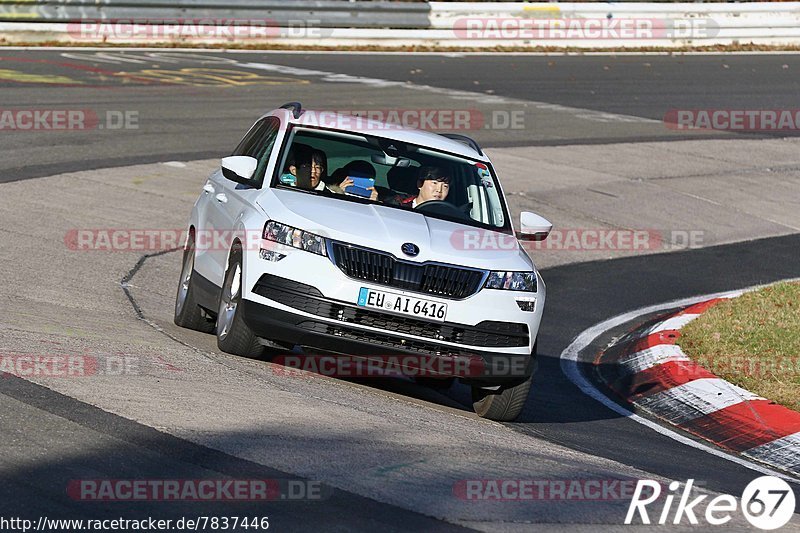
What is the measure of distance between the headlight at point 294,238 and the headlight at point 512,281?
1.04 metres

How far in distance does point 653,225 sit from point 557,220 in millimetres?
1346

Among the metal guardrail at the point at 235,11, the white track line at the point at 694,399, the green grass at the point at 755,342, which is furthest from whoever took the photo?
the metal guardrail at the point at 235,11

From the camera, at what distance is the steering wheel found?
9180 millimetres

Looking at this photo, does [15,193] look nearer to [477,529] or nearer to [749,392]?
[749,392]

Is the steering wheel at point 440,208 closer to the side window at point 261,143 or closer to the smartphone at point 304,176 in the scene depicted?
the smartphone at point 304,176

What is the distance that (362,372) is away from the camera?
9461 millimetres

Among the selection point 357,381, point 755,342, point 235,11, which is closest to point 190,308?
point 357,381

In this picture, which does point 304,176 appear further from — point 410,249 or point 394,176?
point 410,249

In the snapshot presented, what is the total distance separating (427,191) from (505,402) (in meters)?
1.61

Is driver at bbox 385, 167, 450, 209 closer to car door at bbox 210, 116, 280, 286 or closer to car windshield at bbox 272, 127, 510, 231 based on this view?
car windshield at bbox 272, 127, 510, 231

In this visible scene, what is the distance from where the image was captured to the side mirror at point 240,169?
30.0 feet

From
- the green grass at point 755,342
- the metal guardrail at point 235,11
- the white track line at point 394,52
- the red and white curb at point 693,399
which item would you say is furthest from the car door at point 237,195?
the metal guardrail at point 235,11

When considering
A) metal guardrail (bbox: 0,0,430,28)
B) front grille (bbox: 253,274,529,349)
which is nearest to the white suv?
front grille (bbox: 253,274,529,349)

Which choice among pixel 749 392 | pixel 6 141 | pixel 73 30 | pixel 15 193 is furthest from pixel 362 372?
pixel 73 30
